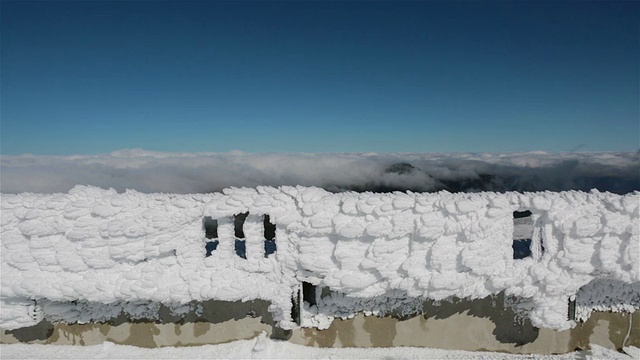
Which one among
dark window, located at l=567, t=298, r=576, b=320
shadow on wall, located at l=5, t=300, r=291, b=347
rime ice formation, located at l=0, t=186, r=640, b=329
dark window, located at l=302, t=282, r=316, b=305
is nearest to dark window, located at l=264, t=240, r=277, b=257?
rime ice formation, located at l=0, t=186, r=640, b=329

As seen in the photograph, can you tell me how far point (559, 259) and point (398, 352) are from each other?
2.75 m

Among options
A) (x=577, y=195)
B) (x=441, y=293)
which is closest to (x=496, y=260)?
(x=441, y=293)

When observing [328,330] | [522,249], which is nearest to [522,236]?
[522,249]

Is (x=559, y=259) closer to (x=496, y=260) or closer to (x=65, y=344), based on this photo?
(x=496, y=260)

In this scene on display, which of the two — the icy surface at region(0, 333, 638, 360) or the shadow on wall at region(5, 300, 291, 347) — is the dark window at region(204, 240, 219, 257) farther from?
the icy surface at region(0, 333, 638, 360)

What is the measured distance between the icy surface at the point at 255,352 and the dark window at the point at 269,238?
138 cm

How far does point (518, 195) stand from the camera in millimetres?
5289

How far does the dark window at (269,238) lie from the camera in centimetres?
559

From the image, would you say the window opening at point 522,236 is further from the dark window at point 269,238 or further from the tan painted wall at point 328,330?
the dark window at point 269,238

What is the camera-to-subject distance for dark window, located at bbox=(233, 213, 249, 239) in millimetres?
5414

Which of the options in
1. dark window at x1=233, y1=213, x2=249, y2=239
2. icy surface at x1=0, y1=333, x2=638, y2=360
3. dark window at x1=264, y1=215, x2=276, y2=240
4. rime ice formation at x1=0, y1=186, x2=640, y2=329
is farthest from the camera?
icy surface at x1=0, y1=333, x2=638, y2=360

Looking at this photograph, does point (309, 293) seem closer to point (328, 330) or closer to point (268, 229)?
point (328, 330)

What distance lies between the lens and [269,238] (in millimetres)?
5797

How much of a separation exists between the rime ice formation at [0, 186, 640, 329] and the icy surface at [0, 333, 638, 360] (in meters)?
0.83
